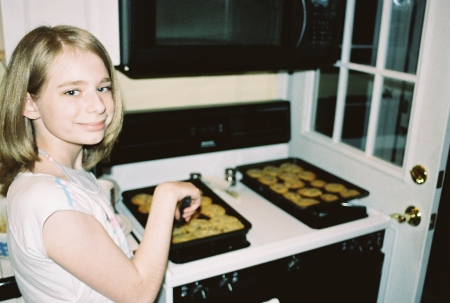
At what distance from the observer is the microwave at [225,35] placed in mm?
1255

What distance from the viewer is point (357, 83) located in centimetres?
435

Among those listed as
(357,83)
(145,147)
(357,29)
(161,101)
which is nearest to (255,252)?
(145,147)

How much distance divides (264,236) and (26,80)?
0.87 metres

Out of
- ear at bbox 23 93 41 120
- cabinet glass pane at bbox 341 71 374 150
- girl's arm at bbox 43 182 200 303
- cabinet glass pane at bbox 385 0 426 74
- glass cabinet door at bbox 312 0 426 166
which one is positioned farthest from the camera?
cabinet glass pane at bbox 341 71 374 150

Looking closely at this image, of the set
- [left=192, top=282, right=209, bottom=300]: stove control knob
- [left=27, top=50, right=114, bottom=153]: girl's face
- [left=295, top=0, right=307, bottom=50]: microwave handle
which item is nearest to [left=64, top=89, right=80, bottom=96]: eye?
[left=27, top=50, right=114, bottom=153]: girl's face

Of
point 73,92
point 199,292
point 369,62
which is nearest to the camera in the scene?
point 73,92

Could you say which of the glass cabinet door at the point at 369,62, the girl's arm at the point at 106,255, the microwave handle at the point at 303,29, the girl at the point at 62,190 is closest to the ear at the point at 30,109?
the girl at the point at 62,190

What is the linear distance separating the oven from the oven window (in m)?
0.42

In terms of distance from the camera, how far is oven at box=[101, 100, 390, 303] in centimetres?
131

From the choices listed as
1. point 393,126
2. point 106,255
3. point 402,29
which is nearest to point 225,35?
point 106,255

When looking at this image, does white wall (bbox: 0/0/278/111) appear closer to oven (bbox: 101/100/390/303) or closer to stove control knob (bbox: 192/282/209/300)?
oven (bbox: 101/100/390/303)

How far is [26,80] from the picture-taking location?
0.91m

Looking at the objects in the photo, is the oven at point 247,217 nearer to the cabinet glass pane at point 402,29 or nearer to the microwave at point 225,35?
the microwave at point 225,35

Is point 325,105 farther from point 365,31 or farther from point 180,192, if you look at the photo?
point 180,192
